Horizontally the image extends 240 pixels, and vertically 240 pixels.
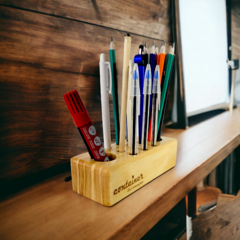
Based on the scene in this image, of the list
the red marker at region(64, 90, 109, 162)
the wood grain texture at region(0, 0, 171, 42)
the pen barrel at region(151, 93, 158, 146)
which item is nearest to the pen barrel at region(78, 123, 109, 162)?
the red marker at region(64, 90, 109, 162)

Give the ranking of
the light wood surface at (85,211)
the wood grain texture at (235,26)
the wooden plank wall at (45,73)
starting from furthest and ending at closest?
the wood grain texture at (235,26)
the wooden plank wall at (45,73)
the light wood surface at (85,211)

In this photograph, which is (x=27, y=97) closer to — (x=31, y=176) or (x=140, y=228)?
(x=31, y=176)

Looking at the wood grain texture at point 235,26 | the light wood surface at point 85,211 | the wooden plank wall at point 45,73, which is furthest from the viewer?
the wood grain texture at point 235,26

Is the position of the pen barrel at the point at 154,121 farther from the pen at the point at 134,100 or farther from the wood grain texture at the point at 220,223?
the wood grain texture at the point at 220,223

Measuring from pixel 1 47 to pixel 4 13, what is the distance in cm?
6

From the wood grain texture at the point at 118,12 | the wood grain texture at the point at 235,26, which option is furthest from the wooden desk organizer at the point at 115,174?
the wood grain texture at the point at 235,26

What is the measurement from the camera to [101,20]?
0.52 meters

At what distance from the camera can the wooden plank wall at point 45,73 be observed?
37 centimetres

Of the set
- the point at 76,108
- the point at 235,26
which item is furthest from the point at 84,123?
the point at 235,26

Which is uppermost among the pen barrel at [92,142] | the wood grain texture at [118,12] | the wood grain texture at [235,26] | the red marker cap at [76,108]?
the wood grain texture at [235,26]

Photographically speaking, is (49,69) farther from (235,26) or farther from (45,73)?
(235,26)

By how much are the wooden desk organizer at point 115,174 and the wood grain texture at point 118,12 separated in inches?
12.6

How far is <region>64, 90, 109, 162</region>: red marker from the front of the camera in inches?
12.7

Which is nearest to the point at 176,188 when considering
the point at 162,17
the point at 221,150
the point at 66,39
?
the point at 221,150
